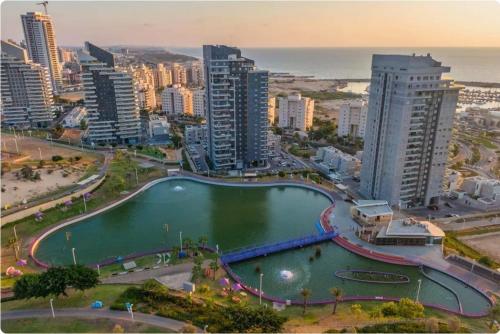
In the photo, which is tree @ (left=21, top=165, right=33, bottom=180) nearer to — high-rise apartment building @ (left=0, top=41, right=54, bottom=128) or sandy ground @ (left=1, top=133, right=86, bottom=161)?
sandy ground @ (left=1, top=133, right=86, bottom=161)

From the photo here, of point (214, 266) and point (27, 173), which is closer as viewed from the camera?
point (214, 266)

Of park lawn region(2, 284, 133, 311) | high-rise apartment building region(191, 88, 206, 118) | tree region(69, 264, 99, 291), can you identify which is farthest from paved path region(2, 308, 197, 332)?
high-rise apartment building region(191, 88, 206, 118)

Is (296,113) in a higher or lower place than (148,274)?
higher

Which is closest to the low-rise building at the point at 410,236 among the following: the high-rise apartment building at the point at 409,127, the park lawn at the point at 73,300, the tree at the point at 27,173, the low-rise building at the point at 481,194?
the high-rise apartment building at the point at 409,127

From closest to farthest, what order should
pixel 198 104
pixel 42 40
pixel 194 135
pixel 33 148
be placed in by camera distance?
pixel 33 148
pixel 194 135
pixel 198 104
pixel 42 40

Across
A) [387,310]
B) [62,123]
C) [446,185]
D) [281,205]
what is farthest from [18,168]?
[446,185]

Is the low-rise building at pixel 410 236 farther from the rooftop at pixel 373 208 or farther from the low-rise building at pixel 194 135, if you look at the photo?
the low-rise building at pixel 194 135

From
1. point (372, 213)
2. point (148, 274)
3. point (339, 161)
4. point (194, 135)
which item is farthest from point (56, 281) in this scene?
point (194, 135)

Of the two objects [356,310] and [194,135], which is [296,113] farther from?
[356,310]
